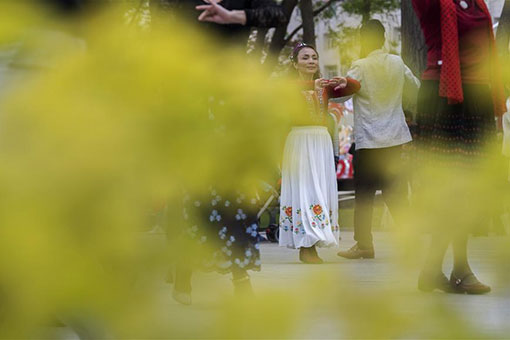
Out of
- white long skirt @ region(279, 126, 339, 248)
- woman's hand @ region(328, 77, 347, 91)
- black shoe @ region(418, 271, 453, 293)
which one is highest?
black shoe @ region(418, 271, 453, 293)

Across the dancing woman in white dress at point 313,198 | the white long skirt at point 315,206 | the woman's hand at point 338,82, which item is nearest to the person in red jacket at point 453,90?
the woman's hand at point 338,82

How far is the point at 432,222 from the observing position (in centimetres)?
96

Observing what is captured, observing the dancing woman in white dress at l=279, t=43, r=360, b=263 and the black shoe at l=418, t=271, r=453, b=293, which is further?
the dancing woman in white dress at l=279, t=43, r=360, b=263

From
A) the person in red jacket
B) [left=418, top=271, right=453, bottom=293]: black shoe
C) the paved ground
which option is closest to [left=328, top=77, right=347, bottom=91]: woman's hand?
the person in red jacket

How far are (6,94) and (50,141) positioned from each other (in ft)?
0.25

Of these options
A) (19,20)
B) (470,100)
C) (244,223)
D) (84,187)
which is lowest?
(244,223)

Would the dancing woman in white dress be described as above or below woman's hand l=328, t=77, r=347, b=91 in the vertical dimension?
below

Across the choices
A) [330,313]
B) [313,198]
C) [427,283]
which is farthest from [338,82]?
[330,313]

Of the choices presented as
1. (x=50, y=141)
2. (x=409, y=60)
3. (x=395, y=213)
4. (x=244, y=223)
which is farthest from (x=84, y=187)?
(x=409, y=60)

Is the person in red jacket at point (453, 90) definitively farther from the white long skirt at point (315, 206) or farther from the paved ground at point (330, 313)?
the paved ground at point (330, 313)

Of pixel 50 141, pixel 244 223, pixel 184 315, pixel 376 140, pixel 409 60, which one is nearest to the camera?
pixel 50 141

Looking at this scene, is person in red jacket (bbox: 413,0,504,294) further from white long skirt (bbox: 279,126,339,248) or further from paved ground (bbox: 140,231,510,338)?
paved ground (bbox: 140,231,510,338)

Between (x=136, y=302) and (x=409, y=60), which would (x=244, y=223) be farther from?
(x=409, y=60)

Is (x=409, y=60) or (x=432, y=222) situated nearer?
(x=432, y=222)
